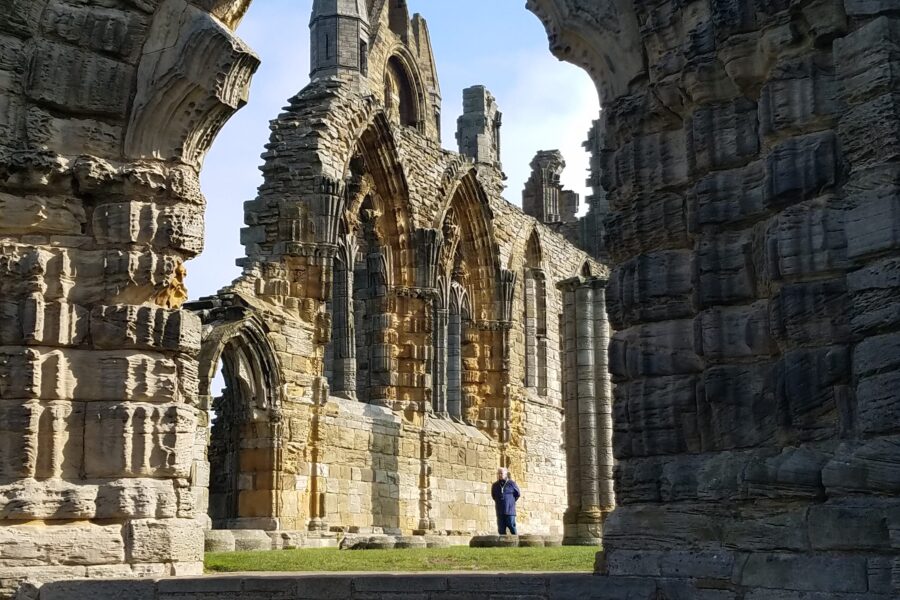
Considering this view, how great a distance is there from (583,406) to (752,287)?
13007mm

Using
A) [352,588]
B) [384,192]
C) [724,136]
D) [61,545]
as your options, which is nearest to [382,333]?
[384,192]

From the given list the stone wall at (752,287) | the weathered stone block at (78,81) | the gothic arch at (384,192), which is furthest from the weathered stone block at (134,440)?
the gothic arch at (384,192)

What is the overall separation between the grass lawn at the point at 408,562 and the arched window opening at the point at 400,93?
24.8 metres

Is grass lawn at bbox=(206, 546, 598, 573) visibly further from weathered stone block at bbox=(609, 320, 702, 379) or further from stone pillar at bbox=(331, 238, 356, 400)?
stone pillar at bbox=(331, 238, 356, 400)

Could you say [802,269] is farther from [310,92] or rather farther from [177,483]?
[310,92]

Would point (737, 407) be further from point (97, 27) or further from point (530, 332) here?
point (530, 332)

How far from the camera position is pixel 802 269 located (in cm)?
576

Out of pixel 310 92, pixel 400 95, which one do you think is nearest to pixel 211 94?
pixel 310 92

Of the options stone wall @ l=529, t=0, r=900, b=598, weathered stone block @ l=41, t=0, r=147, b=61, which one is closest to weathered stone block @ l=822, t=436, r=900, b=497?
stone wall @ l=529, t=0, r=900, b=598

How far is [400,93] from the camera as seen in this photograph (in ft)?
125

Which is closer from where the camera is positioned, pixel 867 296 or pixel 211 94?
pixel 867 296

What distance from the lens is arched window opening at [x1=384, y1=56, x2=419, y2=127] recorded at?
3688cm

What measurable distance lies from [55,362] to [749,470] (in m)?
4.28

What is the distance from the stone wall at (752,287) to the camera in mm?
5406
